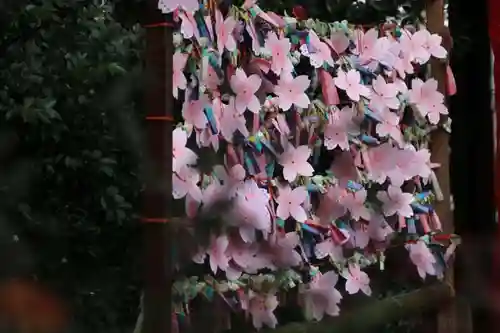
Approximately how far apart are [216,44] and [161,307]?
0.86 m

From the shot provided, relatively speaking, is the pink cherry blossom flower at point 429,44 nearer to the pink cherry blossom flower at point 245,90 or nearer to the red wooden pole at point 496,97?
the pink cherry blossom flower at point 245,90

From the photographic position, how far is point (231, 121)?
5.08 feet

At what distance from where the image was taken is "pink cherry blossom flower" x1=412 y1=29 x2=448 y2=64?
2.02 metres

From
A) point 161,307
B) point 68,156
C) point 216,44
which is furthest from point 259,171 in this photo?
point 161,307

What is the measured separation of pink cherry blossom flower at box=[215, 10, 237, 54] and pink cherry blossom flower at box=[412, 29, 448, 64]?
0.62 meters

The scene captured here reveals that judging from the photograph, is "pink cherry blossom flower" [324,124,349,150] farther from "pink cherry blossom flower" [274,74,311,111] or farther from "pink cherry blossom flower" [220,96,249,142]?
"pink cherry blossom flower" [220,96,249,142]

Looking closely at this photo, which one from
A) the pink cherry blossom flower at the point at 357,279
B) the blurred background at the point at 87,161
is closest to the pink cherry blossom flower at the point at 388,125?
the pink cherry blossom flower at the point at 357,279

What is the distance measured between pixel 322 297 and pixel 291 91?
18.4 inches

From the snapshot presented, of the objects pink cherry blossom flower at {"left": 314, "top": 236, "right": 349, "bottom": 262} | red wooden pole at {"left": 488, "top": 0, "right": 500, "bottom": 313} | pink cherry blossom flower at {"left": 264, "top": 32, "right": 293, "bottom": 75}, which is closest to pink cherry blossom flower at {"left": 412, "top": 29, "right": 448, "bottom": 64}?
pink cherry blossom flower at {"left": 264, "top": 32, "right": 293, "bottom": 75}

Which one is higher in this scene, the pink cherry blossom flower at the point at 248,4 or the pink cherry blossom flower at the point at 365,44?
the pink cherry blossom flower at the point at 248,4

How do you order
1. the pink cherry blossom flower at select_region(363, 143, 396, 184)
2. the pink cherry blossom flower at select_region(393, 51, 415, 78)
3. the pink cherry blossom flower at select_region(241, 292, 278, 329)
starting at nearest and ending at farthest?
the pink cherry blossom flower at select_region(241, 292, 278, 329), the pink cherry blossom flower at select_region(363, 143, 396, 184), the pink cherry blossom flower at select_region(393, 51, 415, 78)

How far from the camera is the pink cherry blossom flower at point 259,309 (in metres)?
1.38

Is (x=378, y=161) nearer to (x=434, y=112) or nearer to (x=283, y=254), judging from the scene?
(x=434, y=112)

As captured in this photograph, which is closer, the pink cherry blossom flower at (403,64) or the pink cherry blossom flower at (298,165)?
the pink cherry blossom flower at (298,165)
